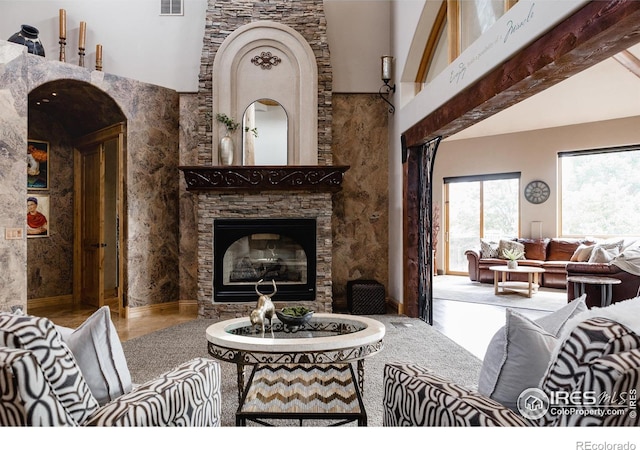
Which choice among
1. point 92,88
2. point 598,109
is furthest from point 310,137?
point 598,109

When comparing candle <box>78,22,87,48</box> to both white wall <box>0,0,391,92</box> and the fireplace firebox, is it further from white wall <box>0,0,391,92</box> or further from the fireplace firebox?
the fireplace firebox

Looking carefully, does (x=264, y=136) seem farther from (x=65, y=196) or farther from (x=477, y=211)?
(x=477, y=211)

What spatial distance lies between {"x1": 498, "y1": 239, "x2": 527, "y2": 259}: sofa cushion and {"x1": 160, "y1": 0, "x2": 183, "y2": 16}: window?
6939 millimetres

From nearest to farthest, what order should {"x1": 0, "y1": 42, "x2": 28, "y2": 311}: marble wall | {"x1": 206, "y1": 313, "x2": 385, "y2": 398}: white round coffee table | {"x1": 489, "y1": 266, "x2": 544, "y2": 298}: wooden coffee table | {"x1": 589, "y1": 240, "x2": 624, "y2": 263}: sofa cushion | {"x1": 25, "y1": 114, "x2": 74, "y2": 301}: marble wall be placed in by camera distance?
{"x1": 206, "y1": 313, "x2": 385, "y2": 398}: white round coffee table
{"x1": 0, "y1": 42, "x2": 28, "y2": 311}: marble wall
{"x1": 25, "y1": 114, "x2": 74, "y2": 301}: marble wall
{"x1": 589, "y1": 240, "x2": 624, "y2": 263}: sofa cushion
{"x1": 489, "y1": 266, "x2": 544, "y2": 298}: wooden coffee table

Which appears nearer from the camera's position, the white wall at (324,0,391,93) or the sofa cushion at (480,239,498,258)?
the white wall at (324,0,391,93)

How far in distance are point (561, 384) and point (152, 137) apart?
17.5 feet

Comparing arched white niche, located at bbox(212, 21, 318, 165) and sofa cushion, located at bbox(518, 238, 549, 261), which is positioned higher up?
arched white niche, located at bbox(212, 21, 318, 165)

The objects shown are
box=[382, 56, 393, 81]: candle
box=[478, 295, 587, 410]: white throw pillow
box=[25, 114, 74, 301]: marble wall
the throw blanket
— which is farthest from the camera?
box=[25, 114, 74, 301]: marble wall

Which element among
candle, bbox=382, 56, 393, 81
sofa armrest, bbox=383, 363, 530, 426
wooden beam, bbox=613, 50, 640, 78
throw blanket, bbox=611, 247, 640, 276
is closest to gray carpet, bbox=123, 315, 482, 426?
sofa armrest, bbox=383, 363, 530, 426

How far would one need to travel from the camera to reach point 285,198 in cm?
517

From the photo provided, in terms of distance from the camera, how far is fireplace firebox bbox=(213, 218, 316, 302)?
5.16 meters

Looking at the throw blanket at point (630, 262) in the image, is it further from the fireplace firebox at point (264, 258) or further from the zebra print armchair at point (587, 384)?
the zebra print armchair at point (587, 384)
